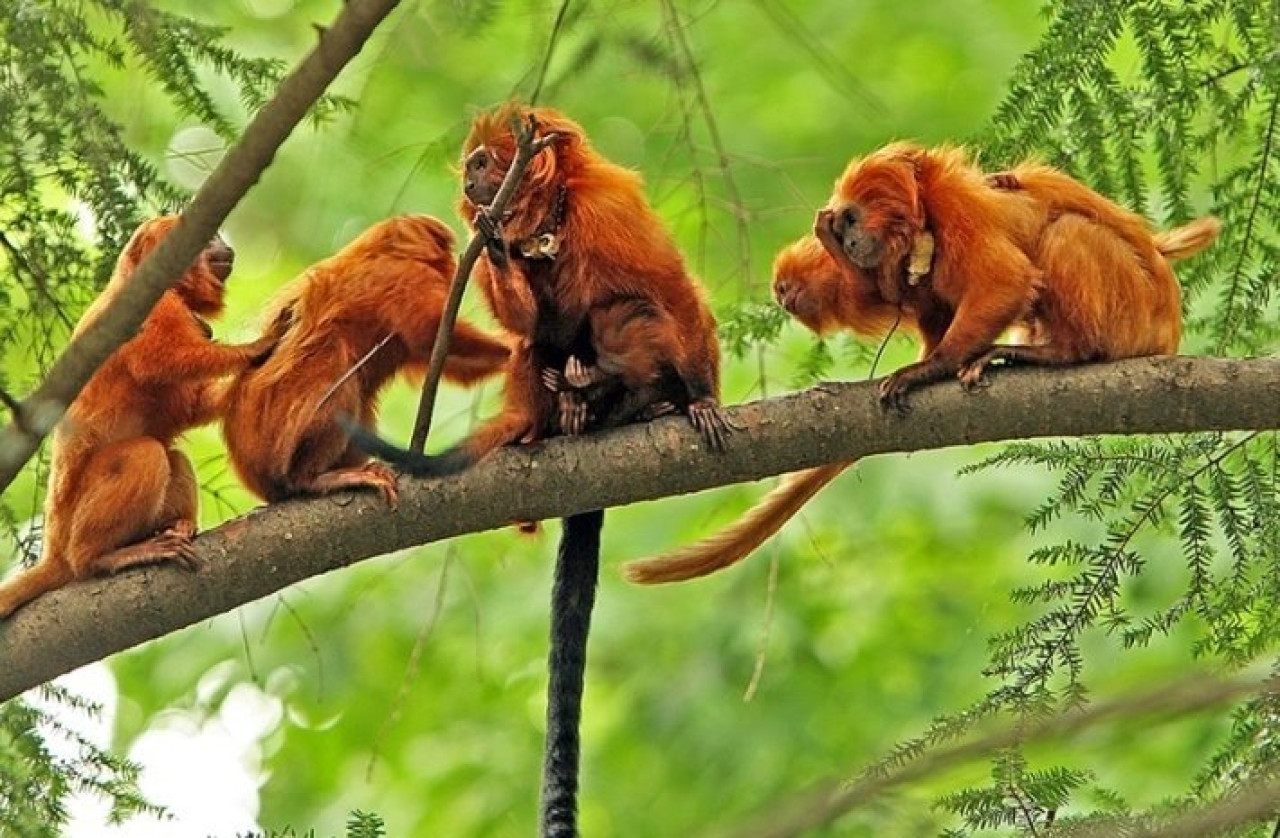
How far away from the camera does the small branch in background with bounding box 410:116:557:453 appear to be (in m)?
3.46

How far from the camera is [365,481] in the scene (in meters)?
4.02

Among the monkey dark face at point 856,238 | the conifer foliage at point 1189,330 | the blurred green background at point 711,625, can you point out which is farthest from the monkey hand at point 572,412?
the blurred green background at point 711,625

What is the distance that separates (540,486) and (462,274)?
0.51 m

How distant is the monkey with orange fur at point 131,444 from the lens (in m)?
4.42

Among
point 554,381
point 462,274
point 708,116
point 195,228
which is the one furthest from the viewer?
point 554,381

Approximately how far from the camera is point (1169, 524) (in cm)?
459

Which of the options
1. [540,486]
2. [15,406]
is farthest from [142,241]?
[15,406]

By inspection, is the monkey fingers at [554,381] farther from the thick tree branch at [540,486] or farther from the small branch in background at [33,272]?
the small branch in background at [33,272]

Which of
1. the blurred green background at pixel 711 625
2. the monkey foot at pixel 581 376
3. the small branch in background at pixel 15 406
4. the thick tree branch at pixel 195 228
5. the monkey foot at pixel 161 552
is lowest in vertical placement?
the small branch in background at pixel 15 406

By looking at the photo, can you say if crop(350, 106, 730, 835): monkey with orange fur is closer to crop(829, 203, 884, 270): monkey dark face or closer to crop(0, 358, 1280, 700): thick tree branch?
crop(829, 203, 884, 270): monkey dark face

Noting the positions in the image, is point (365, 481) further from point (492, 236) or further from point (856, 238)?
point (856, 238)

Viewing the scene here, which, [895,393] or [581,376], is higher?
[581,376]

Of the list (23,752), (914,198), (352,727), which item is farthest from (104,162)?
(352,727)

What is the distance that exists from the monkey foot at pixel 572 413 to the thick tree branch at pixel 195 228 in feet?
5.29
